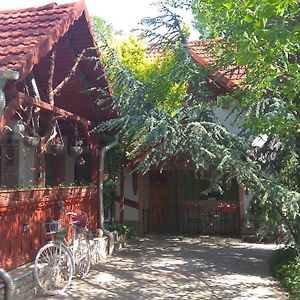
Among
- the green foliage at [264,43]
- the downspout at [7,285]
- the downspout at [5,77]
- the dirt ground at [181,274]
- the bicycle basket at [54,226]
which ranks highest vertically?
the green foliage at [264,43]

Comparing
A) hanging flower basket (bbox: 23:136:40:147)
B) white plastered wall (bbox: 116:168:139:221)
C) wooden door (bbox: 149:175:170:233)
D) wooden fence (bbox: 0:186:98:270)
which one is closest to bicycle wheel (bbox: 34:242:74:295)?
wooden fence (bbox: 0:186:98:270)

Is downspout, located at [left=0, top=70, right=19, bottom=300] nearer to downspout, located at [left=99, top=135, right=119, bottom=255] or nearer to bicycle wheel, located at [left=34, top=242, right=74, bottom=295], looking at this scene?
bicycle wheel, located at [left=34, top=242, right=74, bottom=295]

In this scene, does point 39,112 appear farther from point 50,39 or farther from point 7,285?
point 7,285

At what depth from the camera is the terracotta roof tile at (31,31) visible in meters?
6.09

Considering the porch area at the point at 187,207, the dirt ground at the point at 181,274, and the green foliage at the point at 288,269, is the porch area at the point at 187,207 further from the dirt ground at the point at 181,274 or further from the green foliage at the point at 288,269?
the green foliage at the point at 288,269

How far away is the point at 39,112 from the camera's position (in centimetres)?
905

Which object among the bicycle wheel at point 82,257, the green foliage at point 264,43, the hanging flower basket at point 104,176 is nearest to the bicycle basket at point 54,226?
the bicycle wheel at point 82,257

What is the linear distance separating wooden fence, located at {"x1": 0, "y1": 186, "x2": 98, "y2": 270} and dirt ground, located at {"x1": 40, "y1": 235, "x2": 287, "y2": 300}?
0.97 m

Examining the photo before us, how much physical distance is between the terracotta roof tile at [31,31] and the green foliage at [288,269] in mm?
5044

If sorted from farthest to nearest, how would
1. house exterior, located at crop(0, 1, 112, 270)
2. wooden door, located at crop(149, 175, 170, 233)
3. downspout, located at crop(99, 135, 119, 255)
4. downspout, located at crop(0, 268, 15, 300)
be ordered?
wooden door, located at crop(149, 175, 170, 233) → downspout, located at crop(99, 135, 119, 255) → house exterior, located at crop(0, 1, 112, 270) → downspout, located at crop(0, 268, 15, 300)

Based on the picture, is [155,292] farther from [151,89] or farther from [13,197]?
[151,89]

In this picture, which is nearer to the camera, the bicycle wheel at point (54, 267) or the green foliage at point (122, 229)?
the bicycle wheel at point (54, 267)

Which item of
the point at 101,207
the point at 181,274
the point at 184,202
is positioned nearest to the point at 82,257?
the point at 181,274

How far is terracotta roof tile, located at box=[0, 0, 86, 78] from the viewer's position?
609cm
